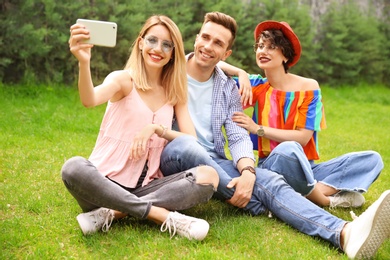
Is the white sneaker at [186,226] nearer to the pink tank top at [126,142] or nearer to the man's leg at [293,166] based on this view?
the pink tank top at [126,142]

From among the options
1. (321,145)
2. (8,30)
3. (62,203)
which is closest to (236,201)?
(62,203)

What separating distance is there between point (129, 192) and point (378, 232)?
1329 millimetres

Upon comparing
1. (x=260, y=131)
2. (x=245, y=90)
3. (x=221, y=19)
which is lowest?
(x=260, y=131)

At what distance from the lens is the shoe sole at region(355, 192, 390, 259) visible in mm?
2734

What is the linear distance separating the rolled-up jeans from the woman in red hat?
706 millimetres

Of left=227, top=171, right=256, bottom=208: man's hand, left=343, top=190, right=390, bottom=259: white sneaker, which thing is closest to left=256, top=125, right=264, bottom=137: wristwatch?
left=227, top=171, right=256, bottom=208: man's hand

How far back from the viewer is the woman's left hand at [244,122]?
3701 mm

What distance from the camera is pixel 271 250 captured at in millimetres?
2949

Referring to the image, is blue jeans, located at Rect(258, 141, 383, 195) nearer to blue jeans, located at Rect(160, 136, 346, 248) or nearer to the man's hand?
blue jeans, located at Rect(160, 136, 346, 248)

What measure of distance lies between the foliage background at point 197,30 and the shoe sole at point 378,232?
507cm

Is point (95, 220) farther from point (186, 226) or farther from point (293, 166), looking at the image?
point (293, 166)

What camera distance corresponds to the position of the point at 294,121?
3781 mm

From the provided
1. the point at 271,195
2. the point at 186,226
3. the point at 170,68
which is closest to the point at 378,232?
the point at 271,195

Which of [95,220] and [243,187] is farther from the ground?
[243,187]
